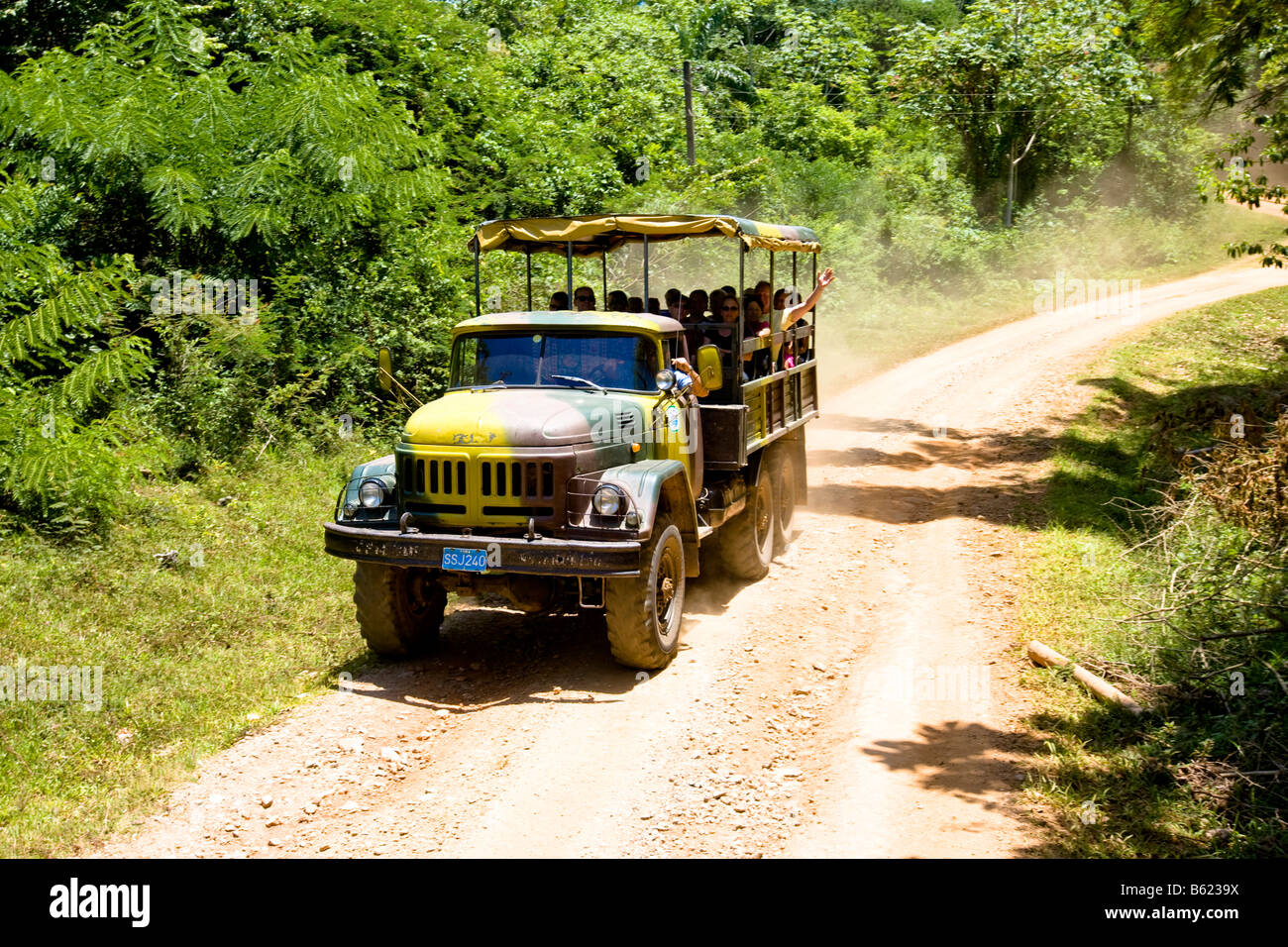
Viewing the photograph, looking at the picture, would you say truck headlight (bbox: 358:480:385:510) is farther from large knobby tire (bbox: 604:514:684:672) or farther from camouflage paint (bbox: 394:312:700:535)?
large knobby tire (bbox: 604:514:684:672)

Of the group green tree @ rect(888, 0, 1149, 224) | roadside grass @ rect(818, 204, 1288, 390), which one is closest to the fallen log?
roadside grass @ rect(818, 204, 1288, 390)

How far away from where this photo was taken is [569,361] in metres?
9.11

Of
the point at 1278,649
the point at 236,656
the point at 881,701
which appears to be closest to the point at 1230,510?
the point at 1278,649

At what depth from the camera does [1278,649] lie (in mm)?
7555

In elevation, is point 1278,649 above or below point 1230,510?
below

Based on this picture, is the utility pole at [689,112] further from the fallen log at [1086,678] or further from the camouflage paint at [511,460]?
the fallen log at [1086,678]

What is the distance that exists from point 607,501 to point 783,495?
4.56 meters

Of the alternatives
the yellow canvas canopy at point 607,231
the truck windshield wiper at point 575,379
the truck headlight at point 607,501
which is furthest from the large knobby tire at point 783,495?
the truck headlight at point 607,501

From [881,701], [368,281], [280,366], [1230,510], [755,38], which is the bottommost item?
[881,701]

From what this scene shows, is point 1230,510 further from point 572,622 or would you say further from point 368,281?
point 368,281

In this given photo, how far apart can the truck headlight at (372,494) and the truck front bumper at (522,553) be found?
0.46m

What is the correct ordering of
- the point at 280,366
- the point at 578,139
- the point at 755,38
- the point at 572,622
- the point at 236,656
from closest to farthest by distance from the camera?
the point at 236,656 → the point at 572,622 → the point at 280,366 → the point at 578,139 → the point at 755,38

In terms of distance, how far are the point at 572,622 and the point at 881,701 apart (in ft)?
9.80

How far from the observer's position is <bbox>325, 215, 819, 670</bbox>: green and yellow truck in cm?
805
